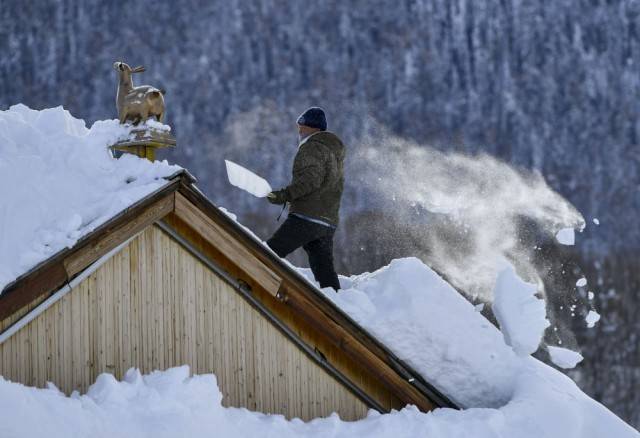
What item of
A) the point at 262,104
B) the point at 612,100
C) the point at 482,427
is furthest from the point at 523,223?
the point at 482,427

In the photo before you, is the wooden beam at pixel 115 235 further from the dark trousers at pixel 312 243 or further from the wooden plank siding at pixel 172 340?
the dark trousers at pixel 312 243

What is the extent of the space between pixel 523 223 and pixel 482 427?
32866 mm

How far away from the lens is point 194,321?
6504 millimetres

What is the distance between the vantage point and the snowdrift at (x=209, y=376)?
5527mm

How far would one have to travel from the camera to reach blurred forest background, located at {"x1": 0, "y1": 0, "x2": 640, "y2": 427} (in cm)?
3691

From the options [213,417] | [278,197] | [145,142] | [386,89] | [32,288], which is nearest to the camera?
[213,417]

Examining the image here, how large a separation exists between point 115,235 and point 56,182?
615 mm

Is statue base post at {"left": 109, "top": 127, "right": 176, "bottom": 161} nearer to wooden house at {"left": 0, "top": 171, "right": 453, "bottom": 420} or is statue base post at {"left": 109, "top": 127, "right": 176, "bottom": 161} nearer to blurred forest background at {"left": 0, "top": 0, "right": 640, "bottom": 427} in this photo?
wooden house at {"left": 0, "top": 171, "right": 453, "bottom": 420}

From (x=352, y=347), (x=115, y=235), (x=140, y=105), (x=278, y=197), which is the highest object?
(x=140, y=105)

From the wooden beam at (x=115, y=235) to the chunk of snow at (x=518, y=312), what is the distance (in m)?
2.47

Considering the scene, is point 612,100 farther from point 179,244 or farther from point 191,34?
point 179,244

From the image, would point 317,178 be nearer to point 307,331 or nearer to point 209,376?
point 307,331

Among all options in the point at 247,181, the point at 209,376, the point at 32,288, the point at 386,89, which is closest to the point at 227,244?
the point at 247,181

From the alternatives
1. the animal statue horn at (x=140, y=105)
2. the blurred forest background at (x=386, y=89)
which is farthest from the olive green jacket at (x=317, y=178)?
the blurred forest background at (x=386, y=89)
